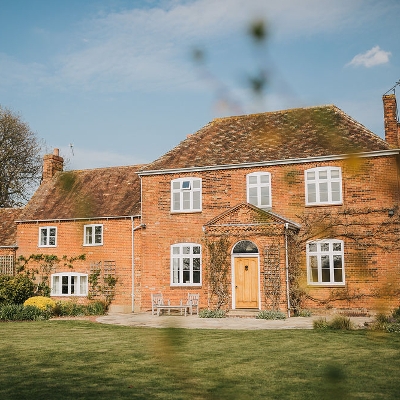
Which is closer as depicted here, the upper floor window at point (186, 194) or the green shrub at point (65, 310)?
the green shrub at point (65, 310)

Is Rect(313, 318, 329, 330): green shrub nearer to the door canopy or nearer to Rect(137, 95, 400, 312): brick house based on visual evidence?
Rect(137, 95, 400, 312): brick house

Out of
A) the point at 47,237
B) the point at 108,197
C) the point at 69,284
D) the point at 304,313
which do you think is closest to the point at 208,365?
the point at 304,313

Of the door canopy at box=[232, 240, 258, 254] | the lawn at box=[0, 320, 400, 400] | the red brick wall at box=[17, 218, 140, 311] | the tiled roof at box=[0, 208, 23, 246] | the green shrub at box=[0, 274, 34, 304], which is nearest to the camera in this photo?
the lawn at box=[0, 320, 400, 400]

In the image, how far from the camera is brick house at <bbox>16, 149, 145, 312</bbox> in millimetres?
25891

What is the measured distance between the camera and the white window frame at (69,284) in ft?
88.4

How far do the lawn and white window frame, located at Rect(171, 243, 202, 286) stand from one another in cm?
771

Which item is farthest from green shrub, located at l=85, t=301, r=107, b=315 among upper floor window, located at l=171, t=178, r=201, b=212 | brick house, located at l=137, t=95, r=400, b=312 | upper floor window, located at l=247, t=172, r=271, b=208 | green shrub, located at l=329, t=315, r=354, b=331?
green shrub, located at l=329, t=315, r=354, b=331

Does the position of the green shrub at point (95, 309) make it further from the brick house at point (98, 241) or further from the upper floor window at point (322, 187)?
the upper floor window at point (322, 187)

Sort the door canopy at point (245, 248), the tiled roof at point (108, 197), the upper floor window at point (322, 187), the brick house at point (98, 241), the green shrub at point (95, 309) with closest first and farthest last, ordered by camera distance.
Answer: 1. the upper floor window at point (322, 187)
2. the door canopy at point (245, 248)
3. the green shrub at point (95, 309)
4. the brick house at point (98, 241)
5. the tiled roof at point (108, 197)

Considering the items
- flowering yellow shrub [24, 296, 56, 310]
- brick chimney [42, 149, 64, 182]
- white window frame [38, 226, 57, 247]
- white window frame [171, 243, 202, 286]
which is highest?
brick chimney [42, 149, 64, 182]

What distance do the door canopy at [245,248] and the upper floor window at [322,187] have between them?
10.0ft

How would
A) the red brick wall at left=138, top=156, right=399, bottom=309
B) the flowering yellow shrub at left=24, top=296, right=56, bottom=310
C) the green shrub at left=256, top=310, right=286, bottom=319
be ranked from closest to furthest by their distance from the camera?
the green shrub at left=256, top=310, right=286, bottom=319
the red brick wall at left=138, top=156, right=399, bottom=309
the flowering yellow shrub at left=24, top=296, right=56, bottom=310

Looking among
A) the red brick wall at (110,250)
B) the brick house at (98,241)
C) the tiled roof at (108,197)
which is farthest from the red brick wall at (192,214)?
the tiled roof at (108,197)

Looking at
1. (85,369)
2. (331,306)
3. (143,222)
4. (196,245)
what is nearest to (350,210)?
(331,306)
